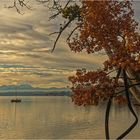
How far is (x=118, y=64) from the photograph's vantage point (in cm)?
1290

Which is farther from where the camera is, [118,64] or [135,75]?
[135,75]

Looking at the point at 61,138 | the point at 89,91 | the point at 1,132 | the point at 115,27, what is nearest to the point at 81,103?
the point at 89,91

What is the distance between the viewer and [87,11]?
13.6 metres

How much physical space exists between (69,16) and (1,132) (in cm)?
6439

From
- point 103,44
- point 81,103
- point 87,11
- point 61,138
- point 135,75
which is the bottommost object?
point 61,138

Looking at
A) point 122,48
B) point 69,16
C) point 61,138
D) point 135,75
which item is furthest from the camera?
point 61,138

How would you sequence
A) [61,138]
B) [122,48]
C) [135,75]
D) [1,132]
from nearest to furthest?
[122,48]
[135,75]
[61,138]
[1,132]

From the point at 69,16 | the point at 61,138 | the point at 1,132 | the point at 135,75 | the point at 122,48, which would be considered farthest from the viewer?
the point at 1,132

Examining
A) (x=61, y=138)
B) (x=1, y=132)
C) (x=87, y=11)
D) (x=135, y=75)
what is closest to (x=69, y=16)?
(x=87, y=11)

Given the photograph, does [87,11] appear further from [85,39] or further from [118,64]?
[118,64]

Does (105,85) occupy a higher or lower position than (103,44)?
lower

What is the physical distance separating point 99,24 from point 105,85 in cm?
183

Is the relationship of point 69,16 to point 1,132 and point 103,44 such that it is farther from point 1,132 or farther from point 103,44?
point 1,132

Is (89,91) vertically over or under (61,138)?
over
